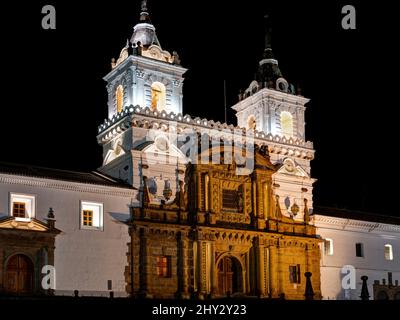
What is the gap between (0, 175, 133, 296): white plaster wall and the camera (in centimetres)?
4394

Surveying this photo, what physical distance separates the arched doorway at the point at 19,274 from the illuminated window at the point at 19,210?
2371 mm

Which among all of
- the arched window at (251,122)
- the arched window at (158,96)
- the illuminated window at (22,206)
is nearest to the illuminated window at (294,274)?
the arched window at (251,122)

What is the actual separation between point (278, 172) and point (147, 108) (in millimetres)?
→ 11542

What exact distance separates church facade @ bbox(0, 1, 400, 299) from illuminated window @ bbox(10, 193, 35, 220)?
0.06 m

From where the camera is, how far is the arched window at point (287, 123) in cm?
5862

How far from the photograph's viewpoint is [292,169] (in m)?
56.8

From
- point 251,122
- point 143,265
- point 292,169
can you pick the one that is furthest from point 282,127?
point 143,265

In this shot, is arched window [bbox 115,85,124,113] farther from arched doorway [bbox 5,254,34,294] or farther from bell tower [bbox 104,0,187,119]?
arched doorway [bbox 5,254,34,294]

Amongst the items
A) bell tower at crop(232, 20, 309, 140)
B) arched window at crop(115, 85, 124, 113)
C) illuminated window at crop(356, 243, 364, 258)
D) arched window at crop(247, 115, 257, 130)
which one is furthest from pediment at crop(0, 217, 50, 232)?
illuminated window at crop(356, 243, 364, 258)

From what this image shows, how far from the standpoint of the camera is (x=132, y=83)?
169ft

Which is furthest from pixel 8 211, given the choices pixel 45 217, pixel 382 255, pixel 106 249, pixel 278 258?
pixel 382 255

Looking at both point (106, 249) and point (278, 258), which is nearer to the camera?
point (106, 249)

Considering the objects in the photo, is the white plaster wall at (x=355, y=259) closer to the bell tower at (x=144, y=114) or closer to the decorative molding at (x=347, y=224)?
the decorative molding at (x=347, y=224)
